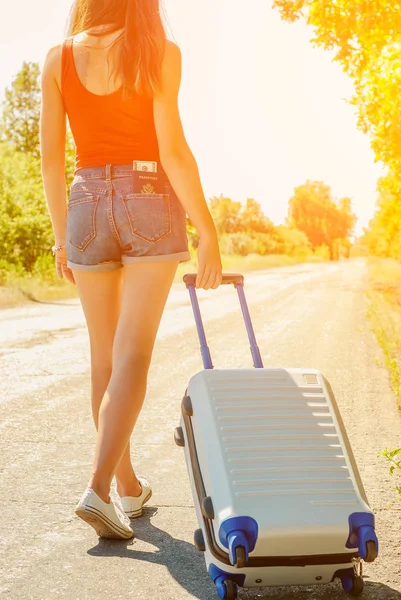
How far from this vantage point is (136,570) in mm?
2816

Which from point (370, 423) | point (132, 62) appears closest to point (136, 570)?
point (132, 62)

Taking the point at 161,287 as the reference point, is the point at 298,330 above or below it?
below

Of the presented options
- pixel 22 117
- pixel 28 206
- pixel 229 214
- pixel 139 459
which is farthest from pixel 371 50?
pixel 229 214

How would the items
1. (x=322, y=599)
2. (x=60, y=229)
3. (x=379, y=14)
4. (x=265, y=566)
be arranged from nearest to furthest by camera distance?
(x=265, y=566) < (x=322, y=599) < (x=60, y=229) < (x=379, y=14)

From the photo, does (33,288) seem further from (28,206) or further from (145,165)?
(145,165)

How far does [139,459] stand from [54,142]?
196 cm

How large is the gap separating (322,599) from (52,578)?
86cm

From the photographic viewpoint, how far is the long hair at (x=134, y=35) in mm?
2834

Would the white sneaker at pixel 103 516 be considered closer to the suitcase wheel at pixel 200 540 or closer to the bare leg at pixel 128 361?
the bare leg at pixel 128 361

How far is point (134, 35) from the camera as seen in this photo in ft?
9.41

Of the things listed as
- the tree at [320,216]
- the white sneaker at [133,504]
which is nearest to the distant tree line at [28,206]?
the white sneaker at [133,504]

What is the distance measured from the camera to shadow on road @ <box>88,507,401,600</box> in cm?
262

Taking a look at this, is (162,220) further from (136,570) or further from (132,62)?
(136,570)

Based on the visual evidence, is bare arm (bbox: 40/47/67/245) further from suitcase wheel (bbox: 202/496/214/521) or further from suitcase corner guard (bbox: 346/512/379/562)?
suitcase corner guard (bbox: 346/512/379/562)
